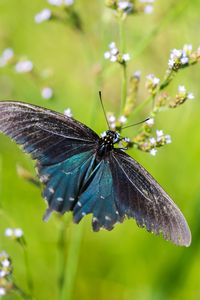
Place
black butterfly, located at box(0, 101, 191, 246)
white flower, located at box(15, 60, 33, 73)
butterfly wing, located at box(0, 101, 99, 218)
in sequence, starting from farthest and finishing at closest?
white flower, located at box(15, 60, 33, 73)
butterfly wing, located at box(0, 101, 99, 218)
black butterfly, located at box(0, 101, 191, 246)

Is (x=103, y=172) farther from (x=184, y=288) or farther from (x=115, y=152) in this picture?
(x=184, y=288)

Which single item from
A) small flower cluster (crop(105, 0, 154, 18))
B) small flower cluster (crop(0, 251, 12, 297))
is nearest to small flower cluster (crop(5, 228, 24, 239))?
small flower cluster (crop(0, 251, 12, 297))

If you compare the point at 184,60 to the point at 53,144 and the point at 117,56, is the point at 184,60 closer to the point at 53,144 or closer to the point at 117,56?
the point at 117,56

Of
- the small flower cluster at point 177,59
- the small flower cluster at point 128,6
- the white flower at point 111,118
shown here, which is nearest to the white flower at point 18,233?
the white flower at point 111,118

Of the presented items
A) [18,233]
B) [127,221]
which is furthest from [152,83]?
[127,221]

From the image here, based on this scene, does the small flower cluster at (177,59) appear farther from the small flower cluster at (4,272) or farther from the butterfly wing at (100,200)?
the small flower cluster at (4,272)

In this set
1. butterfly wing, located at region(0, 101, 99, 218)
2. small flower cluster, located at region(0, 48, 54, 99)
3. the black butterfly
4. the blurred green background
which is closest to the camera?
the black butterfly

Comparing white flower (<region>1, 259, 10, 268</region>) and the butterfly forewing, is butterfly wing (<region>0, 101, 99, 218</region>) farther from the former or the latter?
white flower (<region>1, 259, 10, 268</region>)
